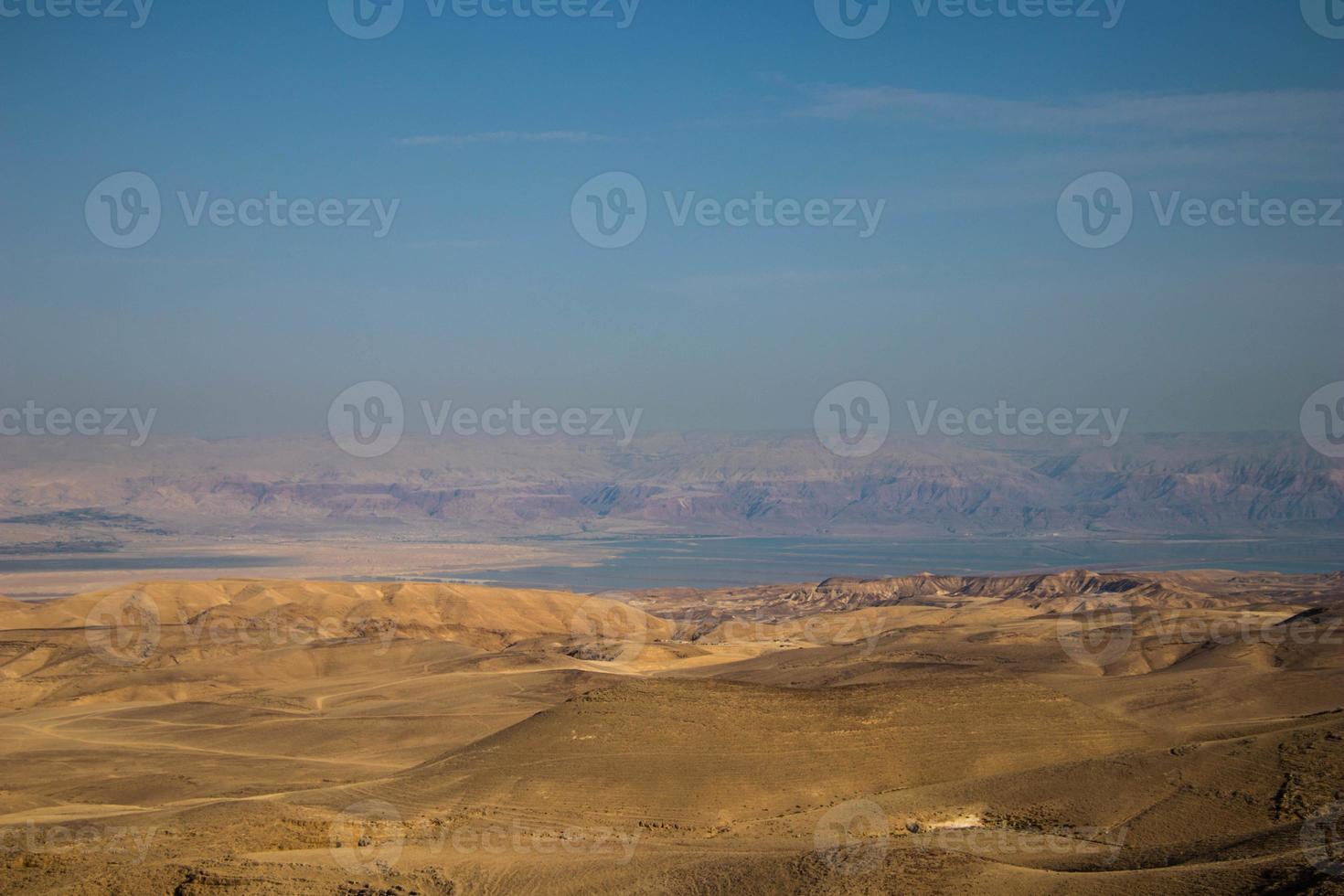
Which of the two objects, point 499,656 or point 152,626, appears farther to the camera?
point 152,626

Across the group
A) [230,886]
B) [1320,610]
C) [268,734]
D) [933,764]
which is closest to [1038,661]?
[1320,610]

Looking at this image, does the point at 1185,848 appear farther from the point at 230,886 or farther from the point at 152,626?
the point at 152,626

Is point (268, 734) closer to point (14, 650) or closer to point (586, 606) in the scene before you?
point (14, 650)

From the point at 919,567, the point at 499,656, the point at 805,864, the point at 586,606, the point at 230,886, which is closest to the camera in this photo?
the point at 230,886

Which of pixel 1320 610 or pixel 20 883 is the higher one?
pixel 20 883

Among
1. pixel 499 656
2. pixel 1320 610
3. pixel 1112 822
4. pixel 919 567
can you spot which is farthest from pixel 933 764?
pixel 919 567

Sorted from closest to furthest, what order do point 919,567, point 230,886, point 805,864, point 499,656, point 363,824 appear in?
point 230,886 → point 805,864 → point 363,824 → point 499,656 → point 919,567
